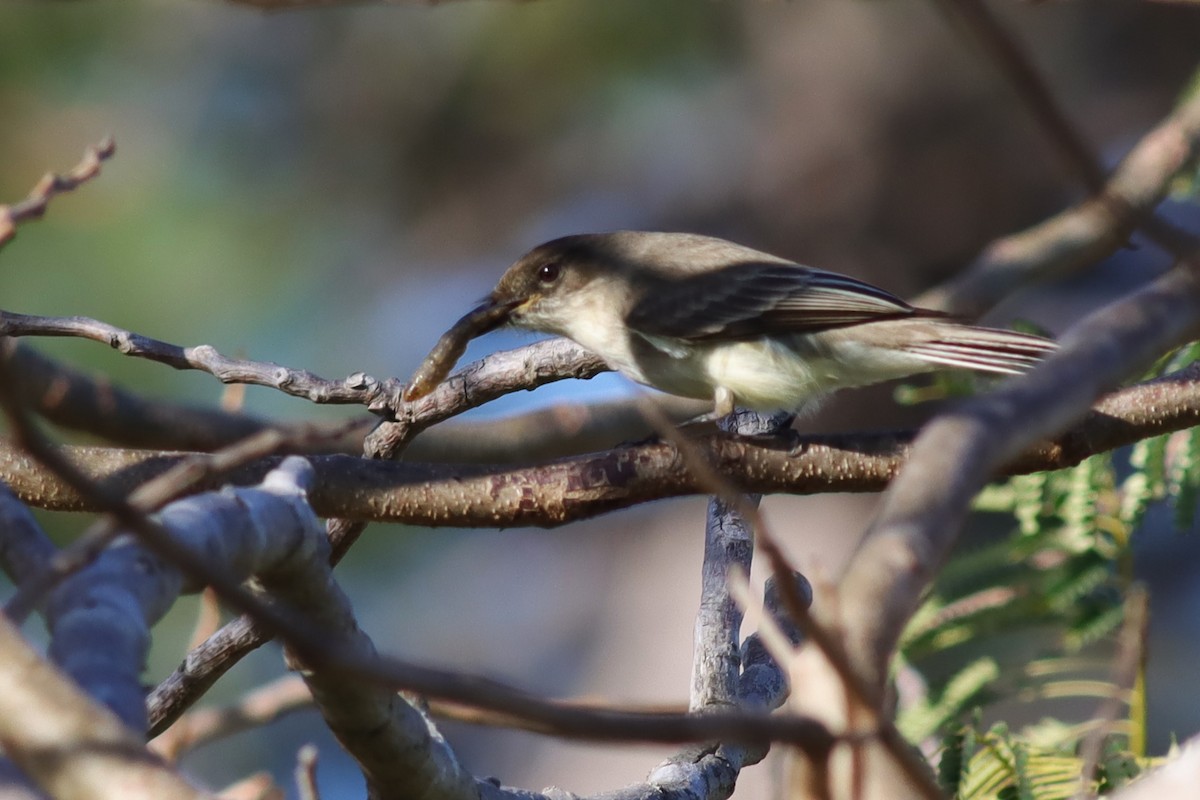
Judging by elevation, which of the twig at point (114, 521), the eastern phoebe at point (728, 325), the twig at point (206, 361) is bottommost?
the twig at point (114, 521)

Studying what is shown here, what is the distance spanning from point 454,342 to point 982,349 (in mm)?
1761

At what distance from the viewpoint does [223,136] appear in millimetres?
11797

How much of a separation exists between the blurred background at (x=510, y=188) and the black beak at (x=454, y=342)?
354cm

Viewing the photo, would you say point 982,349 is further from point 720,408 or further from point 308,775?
point 308,775

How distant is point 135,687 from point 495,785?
145cm

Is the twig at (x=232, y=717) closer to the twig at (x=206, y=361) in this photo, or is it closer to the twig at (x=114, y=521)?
the twig at (x=206, y=361)

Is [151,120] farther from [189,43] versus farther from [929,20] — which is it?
[929,20]

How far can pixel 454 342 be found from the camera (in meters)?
4.43

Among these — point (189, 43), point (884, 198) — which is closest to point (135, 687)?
point (884, 198)

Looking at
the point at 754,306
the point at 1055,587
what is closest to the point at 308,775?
the point at 754,306

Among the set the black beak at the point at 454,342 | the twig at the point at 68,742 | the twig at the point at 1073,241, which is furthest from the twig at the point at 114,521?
the twig at the point at 1073,241

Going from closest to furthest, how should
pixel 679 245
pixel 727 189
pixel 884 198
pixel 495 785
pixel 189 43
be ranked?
pixel 495 785 → pixel 679 245 → pixel 884 198 → pixel 727 189 → pixel 189 43

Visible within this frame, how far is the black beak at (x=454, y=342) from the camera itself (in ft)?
13.5

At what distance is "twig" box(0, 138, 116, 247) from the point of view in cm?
258
